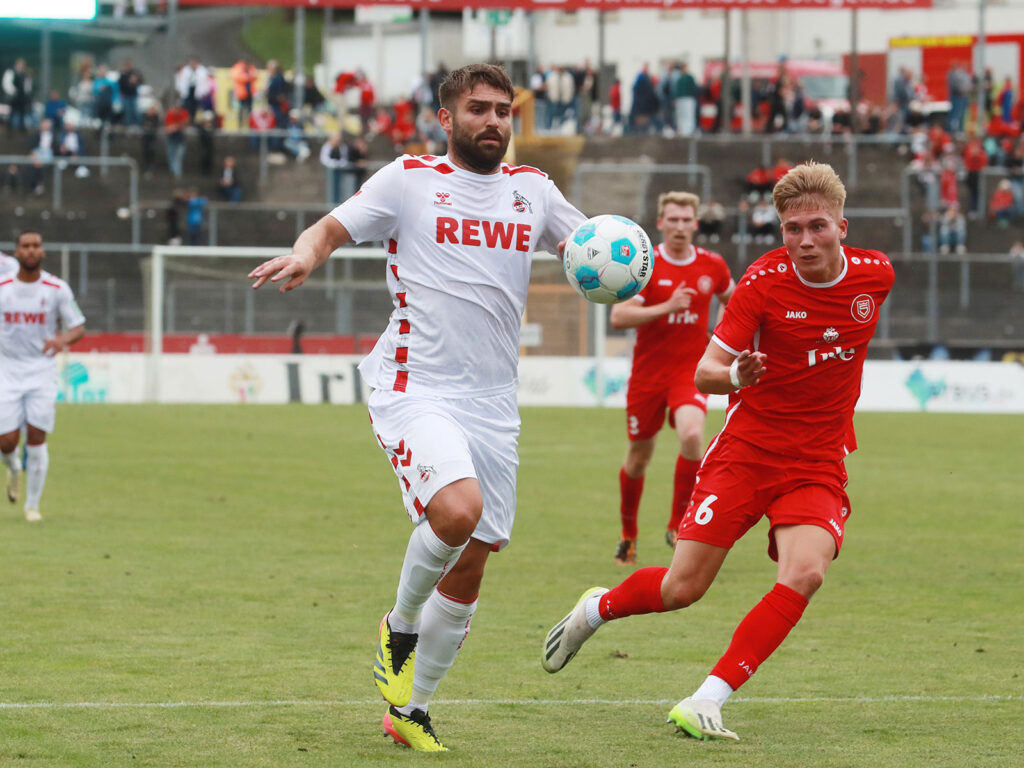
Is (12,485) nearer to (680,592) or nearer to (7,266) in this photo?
(7,266)

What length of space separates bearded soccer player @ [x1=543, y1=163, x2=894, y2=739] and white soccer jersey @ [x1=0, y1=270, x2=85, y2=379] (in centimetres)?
827

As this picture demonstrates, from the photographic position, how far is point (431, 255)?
6.24 metres

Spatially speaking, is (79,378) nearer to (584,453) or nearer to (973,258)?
(584,453)

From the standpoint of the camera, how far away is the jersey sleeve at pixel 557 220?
6.57m

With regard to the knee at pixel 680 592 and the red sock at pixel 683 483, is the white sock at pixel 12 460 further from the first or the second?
the knee at pixel 680 592

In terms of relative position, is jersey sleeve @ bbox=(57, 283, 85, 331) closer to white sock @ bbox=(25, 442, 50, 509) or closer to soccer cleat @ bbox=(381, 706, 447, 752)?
white sock @ bbox=(25, 442, 50, 509)

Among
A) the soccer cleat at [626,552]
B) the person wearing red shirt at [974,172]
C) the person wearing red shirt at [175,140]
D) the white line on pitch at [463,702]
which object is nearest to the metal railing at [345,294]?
the person wearing red shirt at [974,172]

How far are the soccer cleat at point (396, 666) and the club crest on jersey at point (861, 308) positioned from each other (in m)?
2.05

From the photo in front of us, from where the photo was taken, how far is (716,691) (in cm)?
611

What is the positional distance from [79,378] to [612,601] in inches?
874

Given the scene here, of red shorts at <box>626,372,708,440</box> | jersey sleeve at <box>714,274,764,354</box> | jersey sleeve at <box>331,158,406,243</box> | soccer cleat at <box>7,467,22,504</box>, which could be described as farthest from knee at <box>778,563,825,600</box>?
soccer cleat at <box>7,467,22,504</box>

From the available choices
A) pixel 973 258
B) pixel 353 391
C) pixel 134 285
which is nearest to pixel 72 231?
pixel 134 285

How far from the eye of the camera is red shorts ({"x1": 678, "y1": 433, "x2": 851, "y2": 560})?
21.0 ft

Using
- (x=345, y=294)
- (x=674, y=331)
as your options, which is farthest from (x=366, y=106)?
(x=674, y=331)
